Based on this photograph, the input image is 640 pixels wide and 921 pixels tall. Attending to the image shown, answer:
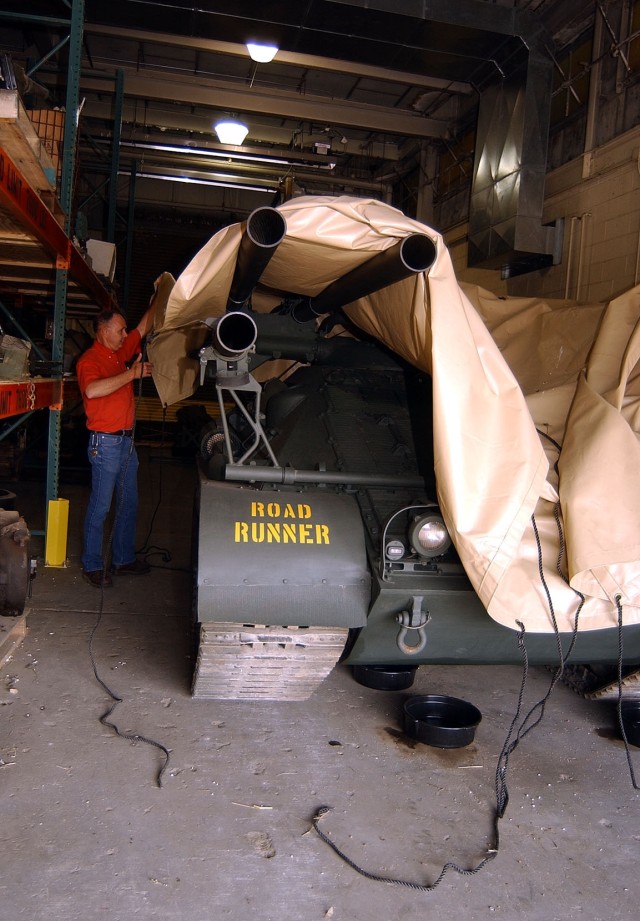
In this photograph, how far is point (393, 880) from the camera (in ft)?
8.68

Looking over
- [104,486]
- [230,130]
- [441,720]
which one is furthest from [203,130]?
[441,720]

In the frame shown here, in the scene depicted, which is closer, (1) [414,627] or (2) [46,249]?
(1) [414,627]

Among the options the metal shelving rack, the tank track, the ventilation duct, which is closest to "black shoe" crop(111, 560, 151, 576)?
the metal shelving rack

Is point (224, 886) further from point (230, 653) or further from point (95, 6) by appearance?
point (95, 6)

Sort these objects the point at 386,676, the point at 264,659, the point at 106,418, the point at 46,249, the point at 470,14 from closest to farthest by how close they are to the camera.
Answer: the point at 264,659, the point at 386,676, the point at 46,249, the point at 106,418, the point at 470,14

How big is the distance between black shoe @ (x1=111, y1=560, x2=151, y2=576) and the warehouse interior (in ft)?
0.50

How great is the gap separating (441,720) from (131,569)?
10.1 ft

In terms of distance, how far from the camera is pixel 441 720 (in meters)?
3.87

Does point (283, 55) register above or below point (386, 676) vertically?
above

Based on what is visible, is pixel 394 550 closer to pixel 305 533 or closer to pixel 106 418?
pixel 305 533

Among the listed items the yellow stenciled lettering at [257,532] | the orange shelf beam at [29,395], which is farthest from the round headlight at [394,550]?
the orange shelf beam at [29,395]

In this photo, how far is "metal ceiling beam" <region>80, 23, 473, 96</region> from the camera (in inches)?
317

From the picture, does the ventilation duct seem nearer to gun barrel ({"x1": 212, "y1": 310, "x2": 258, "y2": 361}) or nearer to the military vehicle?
the military vehicle

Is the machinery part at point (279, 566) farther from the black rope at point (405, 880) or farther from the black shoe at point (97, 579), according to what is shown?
the black shoe at point (97, 579)
